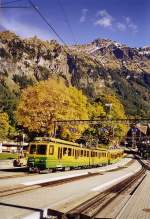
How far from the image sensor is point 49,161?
132ft

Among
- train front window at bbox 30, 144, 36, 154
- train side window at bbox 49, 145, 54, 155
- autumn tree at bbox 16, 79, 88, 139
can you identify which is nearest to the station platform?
train side window at bbox 49, 145, 54, 155

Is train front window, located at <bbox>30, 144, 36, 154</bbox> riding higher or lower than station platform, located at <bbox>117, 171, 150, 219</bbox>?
higher

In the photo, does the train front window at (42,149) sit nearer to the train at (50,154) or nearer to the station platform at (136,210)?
the train at (50,154)

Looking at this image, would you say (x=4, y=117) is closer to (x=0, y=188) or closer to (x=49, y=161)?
(x=49, y=161)

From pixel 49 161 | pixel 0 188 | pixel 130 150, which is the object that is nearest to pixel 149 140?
pixel 130 150

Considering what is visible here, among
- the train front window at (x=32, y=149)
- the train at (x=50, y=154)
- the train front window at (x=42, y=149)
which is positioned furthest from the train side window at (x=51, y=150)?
the train front window at (x=32, y=149)

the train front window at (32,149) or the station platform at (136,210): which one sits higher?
the train front window at (32,149)

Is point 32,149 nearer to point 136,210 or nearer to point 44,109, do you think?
point 136,210

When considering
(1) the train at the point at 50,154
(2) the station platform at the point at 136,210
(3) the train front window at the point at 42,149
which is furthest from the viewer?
(3) the train front window at the point at 42,149

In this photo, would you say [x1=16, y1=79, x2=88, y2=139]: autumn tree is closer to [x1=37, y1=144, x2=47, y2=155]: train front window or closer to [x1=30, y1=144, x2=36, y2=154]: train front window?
[x1=30, y1=144, x2=36, y2=154]: train front window

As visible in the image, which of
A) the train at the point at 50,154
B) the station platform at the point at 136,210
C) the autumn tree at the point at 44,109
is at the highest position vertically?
the autumn tree at the point at 44,109

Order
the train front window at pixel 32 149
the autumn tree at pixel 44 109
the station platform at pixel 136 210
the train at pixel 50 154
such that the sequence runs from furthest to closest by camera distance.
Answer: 1. the autumn tree at pixel 44 109
2. the train front window at pixel 32 149
3. the train at pixel 50 154
4. the station platform at pixel 136 210

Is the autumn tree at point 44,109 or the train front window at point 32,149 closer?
the train front window at point 32,149

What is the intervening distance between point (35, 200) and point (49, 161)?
2196cm
